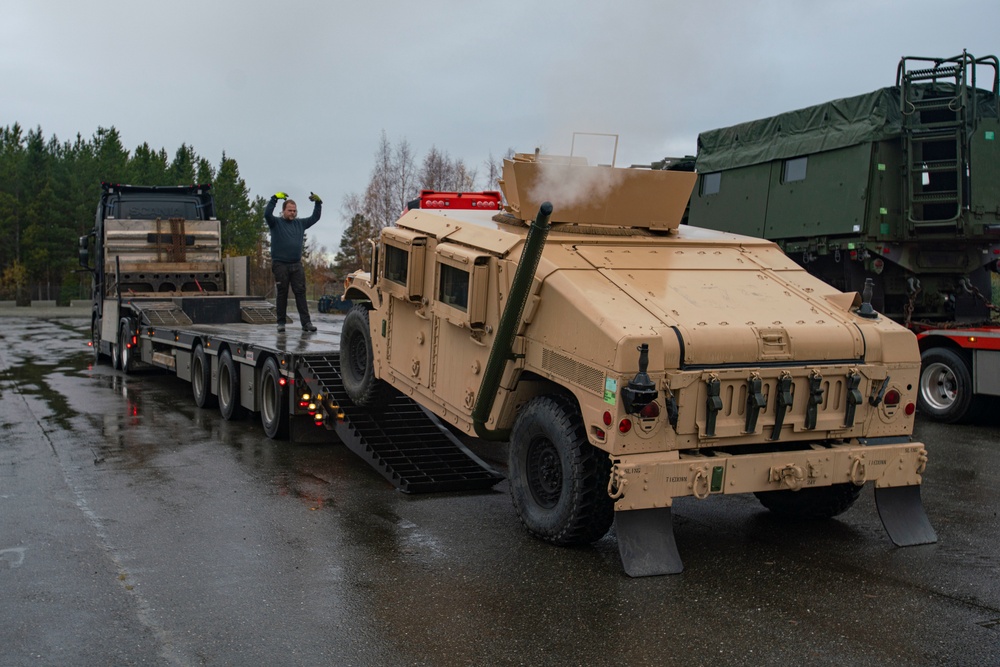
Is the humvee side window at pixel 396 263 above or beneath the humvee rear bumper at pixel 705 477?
above

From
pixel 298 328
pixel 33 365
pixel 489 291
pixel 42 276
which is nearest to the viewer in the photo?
pixel 489 291

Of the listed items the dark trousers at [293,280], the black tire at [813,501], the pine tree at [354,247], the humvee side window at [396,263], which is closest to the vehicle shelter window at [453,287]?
the humvee side window at [396,263]

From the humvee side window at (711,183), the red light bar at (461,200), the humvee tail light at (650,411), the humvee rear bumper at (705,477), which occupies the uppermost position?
the humvee side window at (711,183)

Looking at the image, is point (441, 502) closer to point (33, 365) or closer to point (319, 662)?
point (319, 662)

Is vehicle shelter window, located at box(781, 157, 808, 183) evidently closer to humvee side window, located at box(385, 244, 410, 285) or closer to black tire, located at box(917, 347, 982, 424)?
black tire, located at box(917, 347, 982, 424)

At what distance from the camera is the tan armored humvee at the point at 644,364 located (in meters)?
6.24

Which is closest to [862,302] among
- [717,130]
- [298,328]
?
[298,328]

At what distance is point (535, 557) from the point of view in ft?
22.0

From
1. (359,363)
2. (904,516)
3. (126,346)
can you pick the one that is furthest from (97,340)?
(904,516)

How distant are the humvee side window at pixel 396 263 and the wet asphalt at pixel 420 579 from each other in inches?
70.7

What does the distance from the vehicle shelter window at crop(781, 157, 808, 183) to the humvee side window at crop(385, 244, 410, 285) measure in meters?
8.37

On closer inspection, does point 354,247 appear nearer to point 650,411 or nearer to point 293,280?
point 293,280

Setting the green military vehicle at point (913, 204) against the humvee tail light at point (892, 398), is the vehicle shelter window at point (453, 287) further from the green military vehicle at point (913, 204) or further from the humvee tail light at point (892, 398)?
the green military vehicle at point (913, 204)

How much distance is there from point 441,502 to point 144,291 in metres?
11.1
